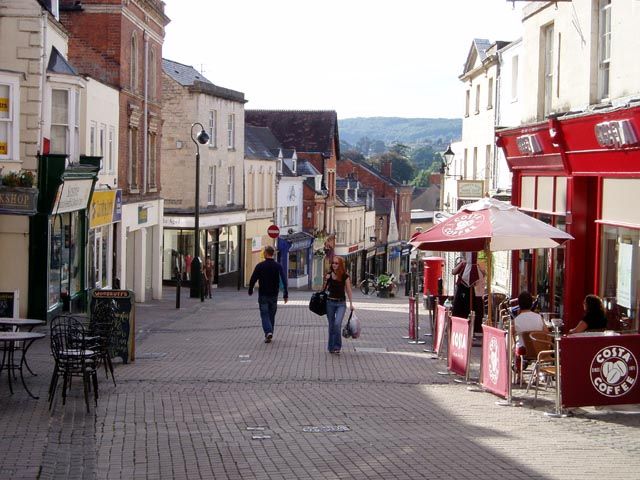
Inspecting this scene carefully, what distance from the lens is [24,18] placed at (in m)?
22.1

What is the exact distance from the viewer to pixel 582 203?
20.0 metres

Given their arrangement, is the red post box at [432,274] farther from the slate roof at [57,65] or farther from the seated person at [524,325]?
the seated person at [524,325]

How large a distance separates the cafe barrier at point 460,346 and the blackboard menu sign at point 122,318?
497 cm

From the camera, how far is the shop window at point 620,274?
668 inches

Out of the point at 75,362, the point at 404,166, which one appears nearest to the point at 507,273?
the point at 75,362

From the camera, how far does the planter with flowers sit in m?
20.7

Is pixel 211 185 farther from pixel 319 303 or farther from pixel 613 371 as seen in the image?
pixel 613 371

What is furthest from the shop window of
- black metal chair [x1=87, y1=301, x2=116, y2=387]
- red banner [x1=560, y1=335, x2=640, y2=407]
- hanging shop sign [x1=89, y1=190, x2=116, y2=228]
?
hanging shop sign [x1=89, y1=190, x2=116, y2=228]

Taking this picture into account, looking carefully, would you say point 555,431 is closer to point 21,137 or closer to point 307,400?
point 307,400

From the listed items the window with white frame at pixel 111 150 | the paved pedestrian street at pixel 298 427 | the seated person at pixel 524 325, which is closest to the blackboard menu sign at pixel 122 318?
the paved pedestrian street at pixel 298 427

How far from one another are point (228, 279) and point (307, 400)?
3991cm

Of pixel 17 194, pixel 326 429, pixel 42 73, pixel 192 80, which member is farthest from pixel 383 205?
pixel 326 429

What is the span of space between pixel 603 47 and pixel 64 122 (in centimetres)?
1268

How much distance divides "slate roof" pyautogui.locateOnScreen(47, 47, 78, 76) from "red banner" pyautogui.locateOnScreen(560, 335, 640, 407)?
1478 centimetres
